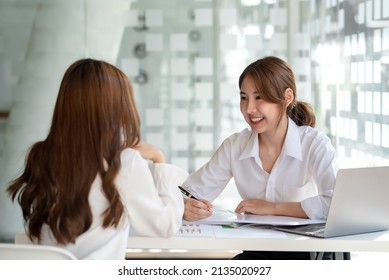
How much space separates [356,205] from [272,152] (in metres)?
0.60

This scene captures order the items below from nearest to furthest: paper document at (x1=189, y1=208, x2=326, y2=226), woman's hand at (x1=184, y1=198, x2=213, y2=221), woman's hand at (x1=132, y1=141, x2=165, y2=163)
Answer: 1. woman's hand at (x1=132, y1=141, x2=165, y2=163)
2. paper document at (x1=189, y1=208, x2=326, y2=226)
3. woman's hand at (x1=184, y1=198, x2=213, y2=221)

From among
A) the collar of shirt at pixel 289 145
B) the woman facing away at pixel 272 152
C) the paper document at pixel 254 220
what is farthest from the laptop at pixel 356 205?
the collar of shirt at pixel 289 145

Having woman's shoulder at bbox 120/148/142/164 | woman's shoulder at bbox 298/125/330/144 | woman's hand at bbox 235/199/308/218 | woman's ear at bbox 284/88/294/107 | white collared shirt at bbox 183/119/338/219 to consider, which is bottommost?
woman's hand at bbox 235/199/308/218

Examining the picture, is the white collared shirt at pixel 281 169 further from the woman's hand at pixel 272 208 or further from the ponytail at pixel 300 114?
the woman's hand at pixel 272 208

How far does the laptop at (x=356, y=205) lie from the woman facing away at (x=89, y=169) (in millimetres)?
581

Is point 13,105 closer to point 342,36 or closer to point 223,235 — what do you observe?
point 342,36

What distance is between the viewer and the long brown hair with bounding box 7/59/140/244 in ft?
5.40

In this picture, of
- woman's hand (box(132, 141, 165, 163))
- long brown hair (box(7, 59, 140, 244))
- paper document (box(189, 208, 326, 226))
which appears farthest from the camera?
paper document (box(189, 208, 326, 226))

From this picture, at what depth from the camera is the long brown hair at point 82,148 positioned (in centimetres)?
165

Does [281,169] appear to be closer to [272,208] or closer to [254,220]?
[272,208]

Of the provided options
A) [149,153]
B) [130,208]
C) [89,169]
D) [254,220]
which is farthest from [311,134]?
[89,169]

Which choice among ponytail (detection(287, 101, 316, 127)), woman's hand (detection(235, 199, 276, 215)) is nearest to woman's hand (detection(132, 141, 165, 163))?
woman's hand (detection(235, 199, 276, 215))

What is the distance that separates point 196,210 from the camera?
2.28 metres

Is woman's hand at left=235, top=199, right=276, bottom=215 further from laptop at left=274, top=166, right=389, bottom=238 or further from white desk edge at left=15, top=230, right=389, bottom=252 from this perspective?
white desk edge at left=15, top=230, right=389, bottom=252
